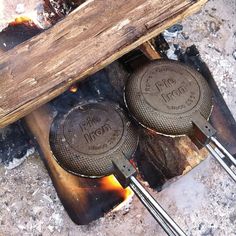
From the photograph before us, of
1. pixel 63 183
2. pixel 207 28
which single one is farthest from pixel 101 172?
pixel 207 28

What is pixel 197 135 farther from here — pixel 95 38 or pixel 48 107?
pixel 48 107

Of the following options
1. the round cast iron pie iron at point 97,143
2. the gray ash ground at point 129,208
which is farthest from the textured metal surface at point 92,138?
the gray ash ground at point 129,208

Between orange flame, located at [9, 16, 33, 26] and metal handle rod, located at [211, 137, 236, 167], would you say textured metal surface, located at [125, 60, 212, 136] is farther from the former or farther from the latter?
orange flame, located at [9, 16, 33, 26]

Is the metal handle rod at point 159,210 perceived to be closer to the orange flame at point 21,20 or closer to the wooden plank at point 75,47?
the wooden plank at point 75,47

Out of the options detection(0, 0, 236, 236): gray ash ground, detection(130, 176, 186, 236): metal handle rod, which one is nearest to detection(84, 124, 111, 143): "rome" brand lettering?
detection(130, 176, 186, 236): metal handle rod

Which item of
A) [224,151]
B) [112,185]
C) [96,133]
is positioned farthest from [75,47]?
[224,151]

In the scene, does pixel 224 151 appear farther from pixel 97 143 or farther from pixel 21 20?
pixel 21 20
